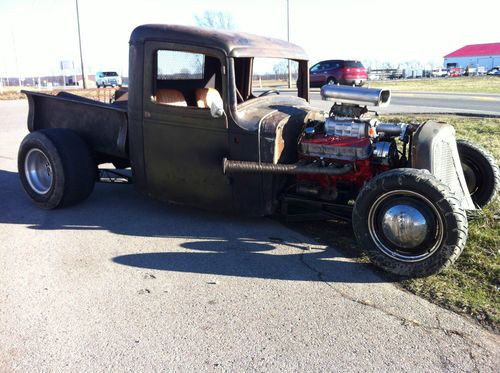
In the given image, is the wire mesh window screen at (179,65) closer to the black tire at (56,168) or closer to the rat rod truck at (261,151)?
the rat rod truck at (261,151)

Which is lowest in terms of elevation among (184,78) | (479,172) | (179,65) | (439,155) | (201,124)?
(479,172)

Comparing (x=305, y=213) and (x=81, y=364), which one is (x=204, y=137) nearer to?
(x=305, y=213)

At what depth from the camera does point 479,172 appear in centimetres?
491

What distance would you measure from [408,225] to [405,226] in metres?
0.02

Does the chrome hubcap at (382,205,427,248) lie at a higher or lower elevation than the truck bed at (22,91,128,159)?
lower

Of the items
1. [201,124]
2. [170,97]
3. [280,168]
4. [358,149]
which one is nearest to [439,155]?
[358,149]

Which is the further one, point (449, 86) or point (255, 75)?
point (449, 86)

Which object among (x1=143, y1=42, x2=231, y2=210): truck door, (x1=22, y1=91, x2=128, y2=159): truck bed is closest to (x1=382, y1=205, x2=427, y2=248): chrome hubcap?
(x1=143, y1=42, x2=231, y2=210): truck door

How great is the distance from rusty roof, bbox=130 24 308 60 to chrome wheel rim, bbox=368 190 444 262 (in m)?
1.91

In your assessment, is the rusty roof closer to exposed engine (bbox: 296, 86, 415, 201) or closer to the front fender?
exposed engine (bbox: 296, 86, 415, 201)

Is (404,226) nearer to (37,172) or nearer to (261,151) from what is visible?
(261,151)

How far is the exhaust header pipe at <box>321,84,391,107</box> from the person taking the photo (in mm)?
4285

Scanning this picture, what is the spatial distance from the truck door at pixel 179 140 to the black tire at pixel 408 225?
143 centimetres

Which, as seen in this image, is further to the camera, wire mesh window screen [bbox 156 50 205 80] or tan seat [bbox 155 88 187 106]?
tan seat [bbox 155 88 187 106]
